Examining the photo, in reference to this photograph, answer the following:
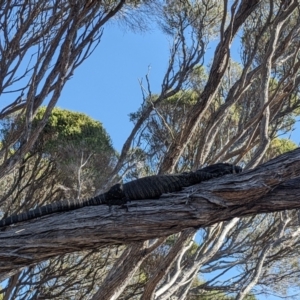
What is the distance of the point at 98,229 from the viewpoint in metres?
2.89

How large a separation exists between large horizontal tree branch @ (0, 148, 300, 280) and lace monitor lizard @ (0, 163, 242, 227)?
48mm

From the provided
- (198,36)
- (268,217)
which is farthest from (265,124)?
(268,217)

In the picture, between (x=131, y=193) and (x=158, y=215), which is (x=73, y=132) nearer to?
(x=131, y=193)

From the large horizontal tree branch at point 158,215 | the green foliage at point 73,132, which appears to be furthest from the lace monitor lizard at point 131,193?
the green foliage at point 73,132

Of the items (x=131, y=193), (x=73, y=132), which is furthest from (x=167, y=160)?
(x=73, y=132)

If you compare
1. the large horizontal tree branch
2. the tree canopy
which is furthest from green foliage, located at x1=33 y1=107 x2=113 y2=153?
the large horizontal tree branch

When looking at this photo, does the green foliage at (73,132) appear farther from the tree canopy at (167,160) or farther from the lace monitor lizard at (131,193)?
the lace monitor lizard at (131,193)

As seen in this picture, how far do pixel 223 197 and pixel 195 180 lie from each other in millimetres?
284

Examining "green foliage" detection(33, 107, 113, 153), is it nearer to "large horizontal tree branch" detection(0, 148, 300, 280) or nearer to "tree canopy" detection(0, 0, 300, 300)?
"tree canopy" detection(0, 0, 300, 300)

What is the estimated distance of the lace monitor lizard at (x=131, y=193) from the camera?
303 centimetres

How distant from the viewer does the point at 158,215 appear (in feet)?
9.59

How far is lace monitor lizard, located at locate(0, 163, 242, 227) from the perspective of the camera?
303cm

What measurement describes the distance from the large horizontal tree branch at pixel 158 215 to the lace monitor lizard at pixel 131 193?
5 cm

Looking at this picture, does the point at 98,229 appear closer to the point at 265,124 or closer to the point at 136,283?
the point at 265,124
